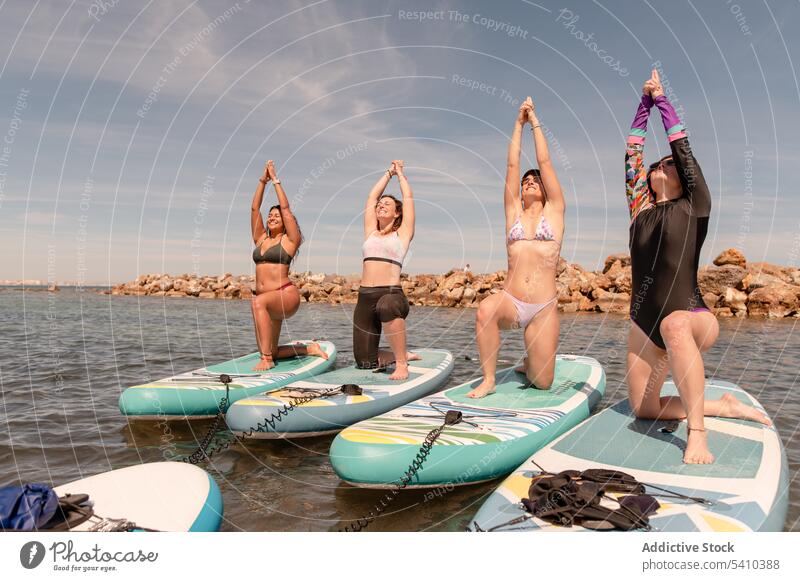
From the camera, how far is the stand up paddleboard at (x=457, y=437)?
493cm

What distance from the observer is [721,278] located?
30031mm

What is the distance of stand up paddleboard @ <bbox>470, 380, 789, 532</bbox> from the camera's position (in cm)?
343

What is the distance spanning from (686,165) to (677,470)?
106 inches

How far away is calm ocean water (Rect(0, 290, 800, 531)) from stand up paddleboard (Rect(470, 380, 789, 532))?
786 mm

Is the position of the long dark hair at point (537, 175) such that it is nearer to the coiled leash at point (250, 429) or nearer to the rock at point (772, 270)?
the coiled leash at point (250, 429)

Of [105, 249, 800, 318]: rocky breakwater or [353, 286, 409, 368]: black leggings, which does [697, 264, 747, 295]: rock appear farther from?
[353, 286, 409, 368]: black leggings

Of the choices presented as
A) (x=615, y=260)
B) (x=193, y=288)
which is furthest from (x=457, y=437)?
(x=193, y=288)

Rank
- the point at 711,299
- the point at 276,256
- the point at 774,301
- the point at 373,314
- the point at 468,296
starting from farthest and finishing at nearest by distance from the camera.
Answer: the point at 468,296 < the point at 711,299 < the point at 774,301 < the point at 276,256 < the point at 373,314

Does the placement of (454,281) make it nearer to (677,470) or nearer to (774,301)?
(774,301)

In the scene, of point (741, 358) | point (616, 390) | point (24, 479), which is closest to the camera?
point (24, 479)

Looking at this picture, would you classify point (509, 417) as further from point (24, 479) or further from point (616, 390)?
point (24, 479)

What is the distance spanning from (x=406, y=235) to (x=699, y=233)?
4.75m

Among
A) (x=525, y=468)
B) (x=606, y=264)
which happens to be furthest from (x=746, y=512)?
(x=606, y=264)
